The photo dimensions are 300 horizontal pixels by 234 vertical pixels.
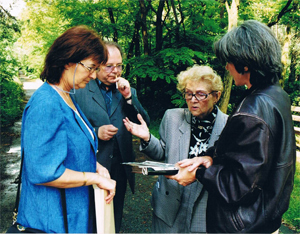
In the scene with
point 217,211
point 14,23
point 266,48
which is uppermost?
point 14,23

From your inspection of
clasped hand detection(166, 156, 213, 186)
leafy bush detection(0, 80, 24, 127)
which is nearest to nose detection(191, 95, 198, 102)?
clasped hand detection(166, 156, 213, 186)

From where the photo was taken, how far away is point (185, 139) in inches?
84.0

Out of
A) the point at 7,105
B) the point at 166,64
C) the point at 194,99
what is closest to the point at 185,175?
the point at 194,99

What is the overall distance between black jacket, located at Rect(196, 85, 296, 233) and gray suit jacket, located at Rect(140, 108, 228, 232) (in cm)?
61

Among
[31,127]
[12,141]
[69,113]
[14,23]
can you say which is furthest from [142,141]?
[14,23]

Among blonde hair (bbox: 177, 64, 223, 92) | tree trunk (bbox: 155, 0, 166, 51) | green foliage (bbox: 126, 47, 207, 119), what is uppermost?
tree trunk (bbox: 155, 0, 166, 51)

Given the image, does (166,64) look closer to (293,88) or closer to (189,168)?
(189,168)

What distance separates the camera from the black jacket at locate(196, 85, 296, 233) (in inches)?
47.7

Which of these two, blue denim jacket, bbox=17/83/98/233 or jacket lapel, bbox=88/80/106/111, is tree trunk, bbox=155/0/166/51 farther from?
blue denim jacket, bbox=17/83/98/233

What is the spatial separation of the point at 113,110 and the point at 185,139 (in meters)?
0.85

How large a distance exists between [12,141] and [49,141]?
759 cm

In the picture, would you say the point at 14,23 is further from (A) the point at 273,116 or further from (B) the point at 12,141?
(A) the point at 273,116

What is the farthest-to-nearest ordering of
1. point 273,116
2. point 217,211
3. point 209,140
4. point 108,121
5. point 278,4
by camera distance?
1. point 278,4
2. point 108,121
3. point 209,140
4. point 217,211
5. point 273,116

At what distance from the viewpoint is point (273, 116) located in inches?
48.9
